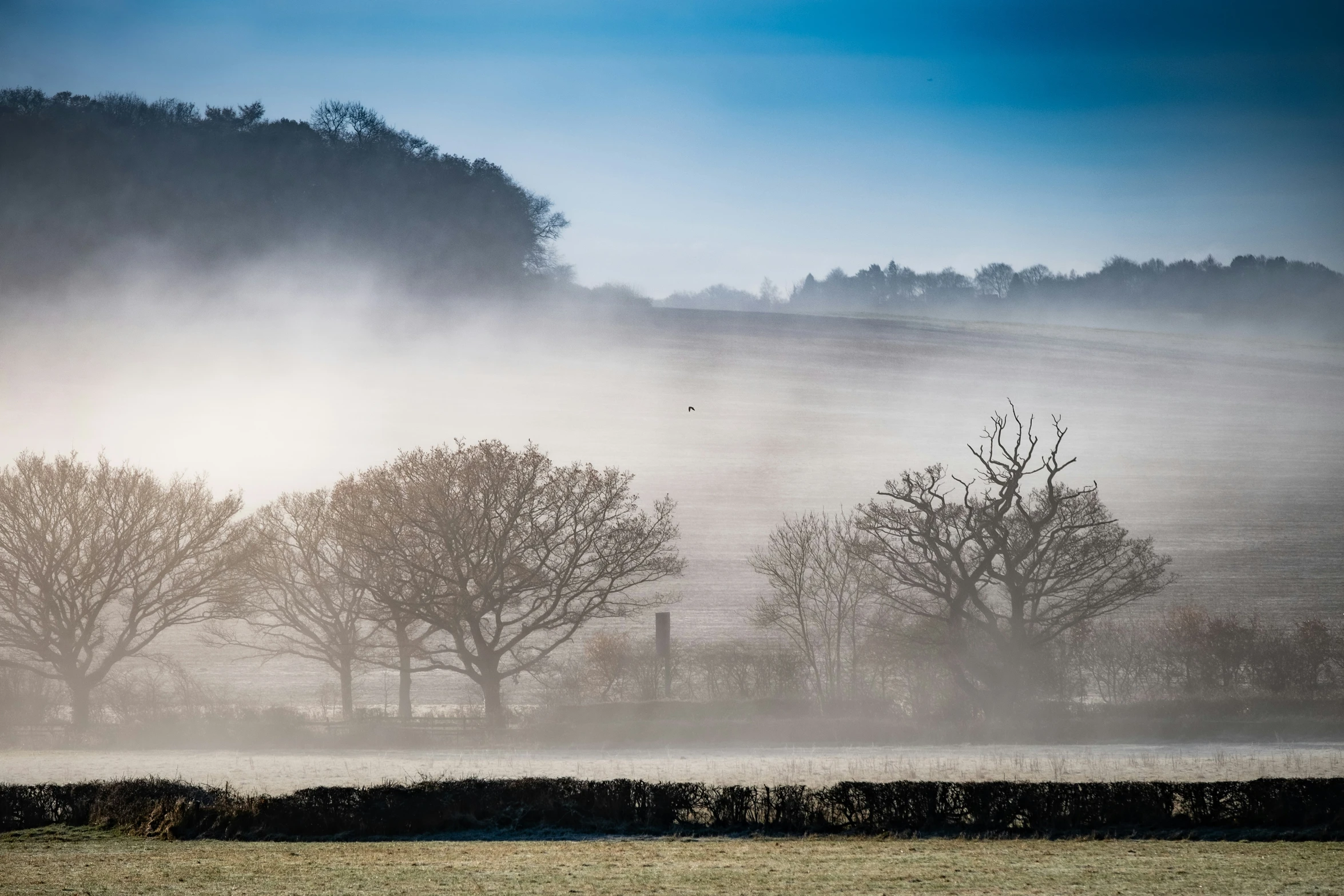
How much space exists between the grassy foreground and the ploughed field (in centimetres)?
661

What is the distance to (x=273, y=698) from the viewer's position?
5450cm

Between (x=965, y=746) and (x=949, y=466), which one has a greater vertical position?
(x=949, y=466)

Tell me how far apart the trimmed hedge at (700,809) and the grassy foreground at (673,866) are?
87 centimetres

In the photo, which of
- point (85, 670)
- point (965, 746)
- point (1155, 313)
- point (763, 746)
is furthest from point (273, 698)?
point (1155, 313)

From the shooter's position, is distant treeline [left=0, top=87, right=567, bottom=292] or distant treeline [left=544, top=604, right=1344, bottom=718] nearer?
distant treeline [left=544, top=604, right=1344, bottom=718]

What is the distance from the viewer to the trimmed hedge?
22.8m

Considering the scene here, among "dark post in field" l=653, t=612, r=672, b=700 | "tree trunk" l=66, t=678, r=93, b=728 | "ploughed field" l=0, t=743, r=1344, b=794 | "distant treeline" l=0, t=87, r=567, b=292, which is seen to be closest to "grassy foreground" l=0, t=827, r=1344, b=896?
"ploughed field" l=0, t=743, r=1344, b=794

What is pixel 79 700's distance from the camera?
4944cm

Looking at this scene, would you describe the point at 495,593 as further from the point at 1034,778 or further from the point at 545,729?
the point at 1034,778

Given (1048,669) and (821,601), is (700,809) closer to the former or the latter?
(1048,669)

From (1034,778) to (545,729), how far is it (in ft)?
64.6

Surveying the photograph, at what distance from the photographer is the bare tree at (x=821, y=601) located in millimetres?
50406

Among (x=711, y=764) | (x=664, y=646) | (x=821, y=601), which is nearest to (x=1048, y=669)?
(x=821, y=601)

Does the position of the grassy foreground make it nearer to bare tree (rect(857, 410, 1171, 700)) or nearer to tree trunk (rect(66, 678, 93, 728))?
bare tree (rect(857, 410, 1171, 700))
